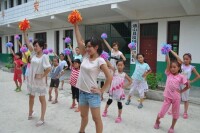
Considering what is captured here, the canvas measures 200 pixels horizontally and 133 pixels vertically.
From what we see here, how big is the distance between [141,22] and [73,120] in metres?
6.55

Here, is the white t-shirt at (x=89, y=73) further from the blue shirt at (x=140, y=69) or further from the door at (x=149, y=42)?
the door at (x=149, y=42)

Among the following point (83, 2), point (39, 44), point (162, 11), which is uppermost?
point (83, 2)

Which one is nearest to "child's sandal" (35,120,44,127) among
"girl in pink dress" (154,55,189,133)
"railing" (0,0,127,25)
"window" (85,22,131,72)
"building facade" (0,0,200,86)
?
"girl in pink dress" (154,55,189,133)

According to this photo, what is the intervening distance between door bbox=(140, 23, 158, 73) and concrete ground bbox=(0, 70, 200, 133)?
3962 mm

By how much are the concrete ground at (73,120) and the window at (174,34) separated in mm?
3660

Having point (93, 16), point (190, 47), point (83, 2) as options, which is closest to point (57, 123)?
point (190, 47)

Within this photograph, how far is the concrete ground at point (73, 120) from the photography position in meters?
4.17

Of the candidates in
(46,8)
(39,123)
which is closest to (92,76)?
(39,123)

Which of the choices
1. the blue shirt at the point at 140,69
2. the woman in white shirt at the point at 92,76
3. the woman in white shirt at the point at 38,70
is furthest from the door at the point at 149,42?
the woman in white shirt at the point at 92,76

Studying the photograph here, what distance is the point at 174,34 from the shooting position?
9180 mm

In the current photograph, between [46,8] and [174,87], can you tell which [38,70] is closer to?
[174,87]

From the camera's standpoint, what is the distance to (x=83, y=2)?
10805 mm

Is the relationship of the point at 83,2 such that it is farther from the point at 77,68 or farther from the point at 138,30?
the point at 77,68

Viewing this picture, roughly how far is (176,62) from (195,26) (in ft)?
16.4
